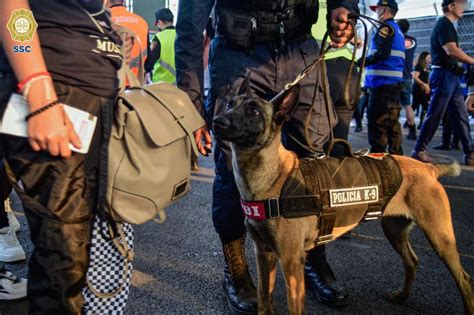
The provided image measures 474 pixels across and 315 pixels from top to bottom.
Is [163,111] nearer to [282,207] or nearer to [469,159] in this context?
[282,207]

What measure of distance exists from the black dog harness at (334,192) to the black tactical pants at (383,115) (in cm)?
277

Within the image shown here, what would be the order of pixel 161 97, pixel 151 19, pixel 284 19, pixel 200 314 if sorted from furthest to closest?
1. pixel 151 19
2. pixel 200 314
3. pixel 284 19
4. pixel 161 97

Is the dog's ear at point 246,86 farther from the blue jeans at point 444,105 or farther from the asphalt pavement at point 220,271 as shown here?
the blue jeans at point 444,105

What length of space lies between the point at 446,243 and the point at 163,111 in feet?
5.46

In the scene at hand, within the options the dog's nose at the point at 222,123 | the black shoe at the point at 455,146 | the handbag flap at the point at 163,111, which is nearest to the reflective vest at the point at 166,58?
the dog's nose at the point at 222,123

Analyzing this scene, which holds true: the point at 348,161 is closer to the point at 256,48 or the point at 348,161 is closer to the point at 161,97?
the point at 256,48

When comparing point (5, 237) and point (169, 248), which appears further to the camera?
point (169, 248)

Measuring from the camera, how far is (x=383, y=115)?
15.5 ft

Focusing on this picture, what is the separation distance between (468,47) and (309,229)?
13.7 meters

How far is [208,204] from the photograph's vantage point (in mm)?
4176

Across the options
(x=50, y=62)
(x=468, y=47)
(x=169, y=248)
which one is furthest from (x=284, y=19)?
(x=468, y=47)

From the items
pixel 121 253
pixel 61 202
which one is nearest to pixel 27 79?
pixel 61 202

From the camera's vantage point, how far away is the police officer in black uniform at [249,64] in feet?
6.55

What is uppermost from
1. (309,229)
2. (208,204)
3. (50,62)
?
(50,62)
